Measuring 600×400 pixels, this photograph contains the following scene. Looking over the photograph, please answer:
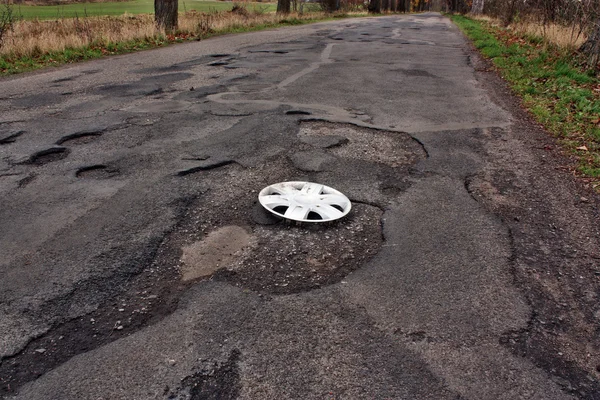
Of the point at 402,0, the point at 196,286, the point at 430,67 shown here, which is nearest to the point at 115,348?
the point at 196,286

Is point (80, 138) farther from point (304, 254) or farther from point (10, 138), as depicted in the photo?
point (304, 254)

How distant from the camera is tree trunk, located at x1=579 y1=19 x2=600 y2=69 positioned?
8625mm

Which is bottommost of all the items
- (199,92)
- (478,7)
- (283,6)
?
(199,92)

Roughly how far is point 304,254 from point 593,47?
864 cm

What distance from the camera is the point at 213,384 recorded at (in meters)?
1.99

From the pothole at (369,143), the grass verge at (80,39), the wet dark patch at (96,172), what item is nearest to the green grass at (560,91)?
the pothole at (369,143)

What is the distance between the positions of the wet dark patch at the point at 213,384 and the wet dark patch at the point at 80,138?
362cm

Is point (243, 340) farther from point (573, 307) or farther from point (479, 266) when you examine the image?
point (573, 307)

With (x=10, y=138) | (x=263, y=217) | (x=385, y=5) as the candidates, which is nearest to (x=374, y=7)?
(x=385, y=5)

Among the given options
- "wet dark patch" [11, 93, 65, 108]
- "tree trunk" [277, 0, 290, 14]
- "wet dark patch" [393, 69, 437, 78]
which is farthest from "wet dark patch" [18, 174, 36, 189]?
"tree trunk" [277, 0, 290, 14]

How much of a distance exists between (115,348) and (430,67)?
363 inches

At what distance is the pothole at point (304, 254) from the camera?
2.71 m

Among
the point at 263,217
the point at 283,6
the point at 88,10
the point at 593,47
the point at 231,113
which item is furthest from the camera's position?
the point at 88,10

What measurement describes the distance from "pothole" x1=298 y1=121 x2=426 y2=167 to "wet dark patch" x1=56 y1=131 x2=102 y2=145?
220cm
